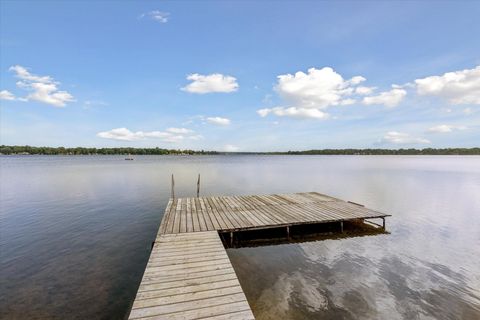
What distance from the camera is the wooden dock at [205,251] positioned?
5090mm

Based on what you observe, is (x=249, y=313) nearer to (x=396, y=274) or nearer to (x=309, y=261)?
(x=309, y=261)

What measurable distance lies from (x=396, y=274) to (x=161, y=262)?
863 cm

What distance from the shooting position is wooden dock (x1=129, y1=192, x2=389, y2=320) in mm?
5090

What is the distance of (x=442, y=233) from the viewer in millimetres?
13984

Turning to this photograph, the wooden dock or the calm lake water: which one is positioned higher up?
the wooden dock

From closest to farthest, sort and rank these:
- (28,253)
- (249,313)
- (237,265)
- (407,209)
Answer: (249,313) < (237,265) < (28,253) < (407,209)

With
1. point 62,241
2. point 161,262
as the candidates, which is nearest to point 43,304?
point 161,262

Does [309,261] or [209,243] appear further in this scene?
[309,261]

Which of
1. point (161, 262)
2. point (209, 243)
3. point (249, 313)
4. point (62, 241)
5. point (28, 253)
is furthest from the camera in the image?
point (62, 241)

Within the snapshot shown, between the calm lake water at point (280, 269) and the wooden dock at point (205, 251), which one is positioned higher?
the wooden dock at point (205, 251)

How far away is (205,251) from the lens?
8.20 metres

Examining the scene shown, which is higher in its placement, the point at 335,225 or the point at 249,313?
the point at 249,313

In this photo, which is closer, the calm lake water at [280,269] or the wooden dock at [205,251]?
the wooden dock at [205,251]

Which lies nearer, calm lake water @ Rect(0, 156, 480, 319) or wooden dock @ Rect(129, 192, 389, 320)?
wooden dock @ Rect(129, 192, 389, 320)
